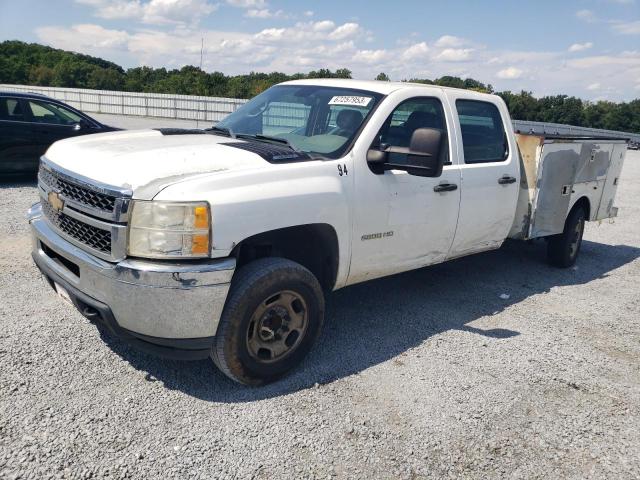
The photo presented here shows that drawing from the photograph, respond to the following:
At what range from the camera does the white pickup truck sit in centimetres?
290

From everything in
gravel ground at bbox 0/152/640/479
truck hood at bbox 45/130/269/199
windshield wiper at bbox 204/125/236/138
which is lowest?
gravel ground at bbox 0/152/640/479

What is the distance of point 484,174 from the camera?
480 cm

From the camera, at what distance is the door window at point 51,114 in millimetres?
9062

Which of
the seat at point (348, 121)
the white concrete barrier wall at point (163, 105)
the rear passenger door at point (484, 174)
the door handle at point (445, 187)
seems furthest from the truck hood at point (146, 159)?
the white concrete barrier wall at point (163, 105)

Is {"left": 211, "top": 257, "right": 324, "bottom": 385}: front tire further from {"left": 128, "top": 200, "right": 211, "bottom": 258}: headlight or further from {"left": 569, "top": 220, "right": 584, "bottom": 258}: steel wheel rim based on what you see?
{"left": 569, "top": 220, "right": 584, "bottom": 258}: steel wheel rim

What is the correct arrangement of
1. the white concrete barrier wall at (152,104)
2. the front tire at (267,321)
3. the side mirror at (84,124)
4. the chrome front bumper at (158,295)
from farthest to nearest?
1. the white concrete barrier wall at (152,104)
2. the side mirror at (84,124)
3. the front tire at (267,321)
4. the chrome front bumper at (158,295)

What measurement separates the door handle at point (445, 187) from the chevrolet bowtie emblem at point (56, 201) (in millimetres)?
2698

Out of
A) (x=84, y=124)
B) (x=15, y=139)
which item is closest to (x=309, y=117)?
(x=15, y=139)

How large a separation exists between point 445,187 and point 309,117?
1.24 m

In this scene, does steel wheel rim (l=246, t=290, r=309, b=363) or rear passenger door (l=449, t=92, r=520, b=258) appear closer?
steel wheel rim (l=246, t=290, r=309, b=363)

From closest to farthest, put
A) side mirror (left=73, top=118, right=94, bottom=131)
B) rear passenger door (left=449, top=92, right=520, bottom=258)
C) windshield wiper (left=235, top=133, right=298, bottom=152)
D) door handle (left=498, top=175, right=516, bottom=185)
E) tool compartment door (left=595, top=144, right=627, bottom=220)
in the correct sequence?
windshield wiper (left=235, top=133, right=298, bottom=152), rear passenger door (left=449, top=92, right=520, bottom=258), door handle (left=498, top=175, right=516, bottom=185), tool compartment door (left=595, top=144, right=627, bottom=220), side mirror (left=73, top=118, right=94, bottom=131)

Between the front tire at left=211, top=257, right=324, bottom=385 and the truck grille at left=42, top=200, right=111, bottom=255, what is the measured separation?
29.9 inches

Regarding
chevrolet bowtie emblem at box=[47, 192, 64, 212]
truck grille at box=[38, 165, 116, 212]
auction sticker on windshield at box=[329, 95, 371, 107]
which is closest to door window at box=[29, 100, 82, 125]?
truck grille at box=[38, 165, 116, 212]

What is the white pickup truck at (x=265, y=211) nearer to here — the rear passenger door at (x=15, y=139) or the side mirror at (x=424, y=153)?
the side mirror at (x=424, y=153)
